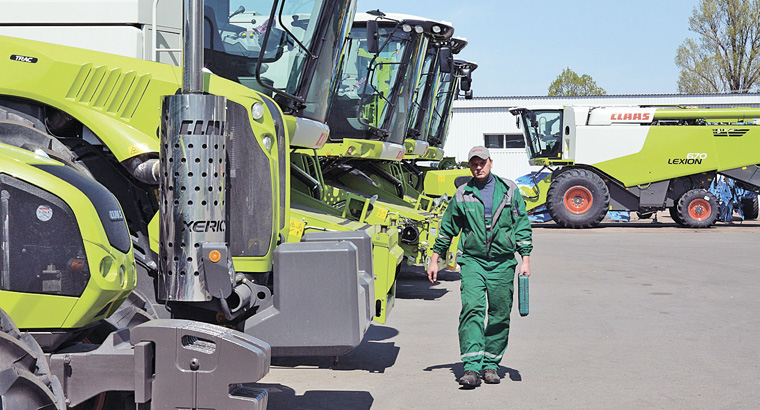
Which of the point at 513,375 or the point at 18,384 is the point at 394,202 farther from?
the point at 18,384

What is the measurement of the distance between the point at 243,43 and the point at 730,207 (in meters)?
21.1

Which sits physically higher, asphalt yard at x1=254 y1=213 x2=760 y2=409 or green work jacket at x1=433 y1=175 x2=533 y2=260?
green work jacket at x1=433 y1=175 x2=533 y2=260

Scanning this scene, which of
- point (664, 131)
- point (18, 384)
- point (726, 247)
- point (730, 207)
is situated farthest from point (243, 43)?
point (730, 207)

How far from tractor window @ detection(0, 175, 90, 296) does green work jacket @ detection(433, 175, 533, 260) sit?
10.7 feet

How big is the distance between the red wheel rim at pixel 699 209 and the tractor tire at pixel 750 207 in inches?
166

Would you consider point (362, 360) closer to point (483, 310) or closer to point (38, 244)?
point (483, 310)

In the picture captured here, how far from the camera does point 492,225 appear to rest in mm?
6578

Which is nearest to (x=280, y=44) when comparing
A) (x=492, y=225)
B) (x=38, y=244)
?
(x=492, y=225)

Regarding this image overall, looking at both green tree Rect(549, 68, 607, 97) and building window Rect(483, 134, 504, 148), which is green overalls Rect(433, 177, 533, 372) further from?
green tree Rect(549, 68, 607, 97)

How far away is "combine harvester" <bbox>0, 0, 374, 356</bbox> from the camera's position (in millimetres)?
4617

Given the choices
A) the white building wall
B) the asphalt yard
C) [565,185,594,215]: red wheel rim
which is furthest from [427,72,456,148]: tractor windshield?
the white building wall

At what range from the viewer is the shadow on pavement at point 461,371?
673 cm

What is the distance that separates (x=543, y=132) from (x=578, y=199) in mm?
2135

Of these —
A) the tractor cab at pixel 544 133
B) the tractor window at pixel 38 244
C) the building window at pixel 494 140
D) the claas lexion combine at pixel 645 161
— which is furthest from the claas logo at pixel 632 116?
the tractor window at pixel 38 244
